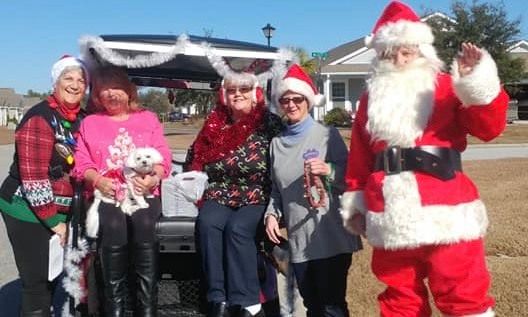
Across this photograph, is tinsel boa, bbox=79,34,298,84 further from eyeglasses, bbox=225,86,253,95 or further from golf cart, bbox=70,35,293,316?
eyeglasses, bbox=225,86,253,95

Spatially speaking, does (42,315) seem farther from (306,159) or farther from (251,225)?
(306,159)

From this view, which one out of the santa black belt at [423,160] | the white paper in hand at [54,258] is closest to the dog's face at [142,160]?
the white paper in hand at [54,258]

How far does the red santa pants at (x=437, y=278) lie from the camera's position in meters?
2.91

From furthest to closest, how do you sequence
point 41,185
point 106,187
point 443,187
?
point 106,187, point 41,185, point 443,187

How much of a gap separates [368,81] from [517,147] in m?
17.4

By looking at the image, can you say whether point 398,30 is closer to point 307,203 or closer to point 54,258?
point 307,203

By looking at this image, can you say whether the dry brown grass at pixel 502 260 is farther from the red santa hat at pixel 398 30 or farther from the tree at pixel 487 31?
the tree at pixel 487 31

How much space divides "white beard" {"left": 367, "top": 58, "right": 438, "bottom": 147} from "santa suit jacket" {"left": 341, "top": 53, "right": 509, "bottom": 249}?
0.11 feet

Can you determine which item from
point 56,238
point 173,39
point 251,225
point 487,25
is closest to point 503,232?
point 251,225

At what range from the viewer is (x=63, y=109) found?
12.9ft

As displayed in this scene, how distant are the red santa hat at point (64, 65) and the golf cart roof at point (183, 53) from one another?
0.40ft

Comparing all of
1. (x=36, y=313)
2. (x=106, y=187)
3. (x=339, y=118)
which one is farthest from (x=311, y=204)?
(x=339, y=118)

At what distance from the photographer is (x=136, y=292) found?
3.89m

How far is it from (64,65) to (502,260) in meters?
3.91
